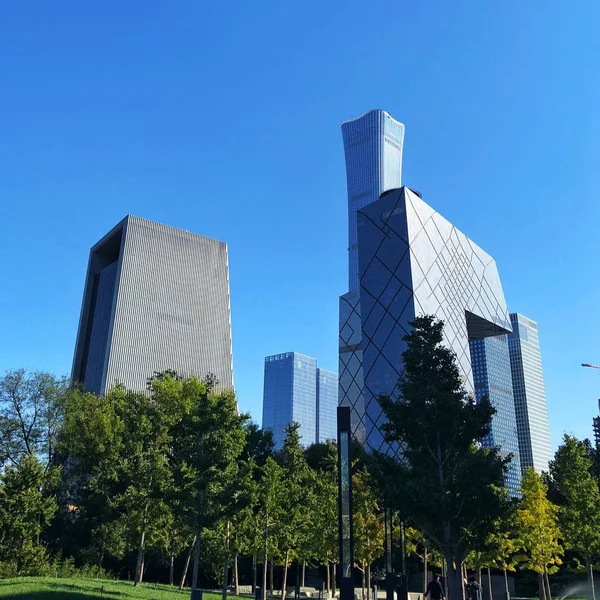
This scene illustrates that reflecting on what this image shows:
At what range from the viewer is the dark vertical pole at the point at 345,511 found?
58.2 feet

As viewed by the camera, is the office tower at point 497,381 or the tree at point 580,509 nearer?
the tree at point 580,509

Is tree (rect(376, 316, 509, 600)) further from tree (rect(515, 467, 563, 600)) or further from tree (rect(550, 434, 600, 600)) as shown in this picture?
tree (rect(515, 467, 563, 600))

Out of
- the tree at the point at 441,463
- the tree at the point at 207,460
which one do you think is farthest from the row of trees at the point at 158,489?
the tree at the point at 441,463

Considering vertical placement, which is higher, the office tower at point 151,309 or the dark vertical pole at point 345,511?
the office tower at point 151,309

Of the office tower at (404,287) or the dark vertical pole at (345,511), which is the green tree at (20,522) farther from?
the office tower at (404,287)

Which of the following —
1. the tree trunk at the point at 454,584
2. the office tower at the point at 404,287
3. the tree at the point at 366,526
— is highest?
the office tower at the point at 404,287

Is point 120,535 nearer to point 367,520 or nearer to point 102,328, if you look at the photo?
point 367,520

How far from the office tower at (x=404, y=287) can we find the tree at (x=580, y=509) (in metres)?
30.5

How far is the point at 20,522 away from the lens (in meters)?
32.8

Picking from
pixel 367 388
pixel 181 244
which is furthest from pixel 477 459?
pixel 181 244

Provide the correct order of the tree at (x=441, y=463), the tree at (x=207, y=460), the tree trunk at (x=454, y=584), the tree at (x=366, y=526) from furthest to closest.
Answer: the tree at (x=366, y=526) < the tree at (x=207, y=460) < the tree at (x=441, y=463) < the tree trunk at (x=454, y=584)

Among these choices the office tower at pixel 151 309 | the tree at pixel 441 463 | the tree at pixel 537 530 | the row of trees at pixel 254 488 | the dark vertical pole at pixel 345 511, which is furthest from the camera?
the office tower at pixel 151 309

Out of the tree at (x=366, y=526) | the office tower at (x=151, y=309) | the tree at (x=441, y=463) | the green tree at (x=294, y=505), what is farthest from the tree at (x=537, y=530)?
the office tower at (x=151, y=309)

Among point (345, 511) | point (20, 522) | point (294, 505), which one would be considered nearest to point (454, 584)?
point (345, 511)
